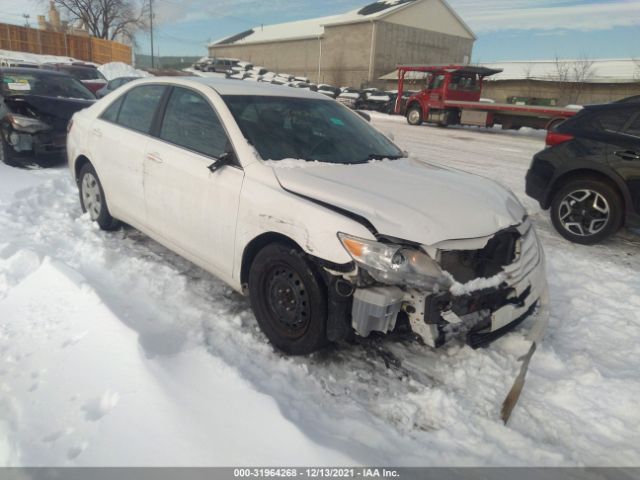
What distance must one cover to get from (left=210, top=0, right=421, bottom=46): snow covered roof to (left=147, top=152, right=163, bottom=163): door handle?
157 ft

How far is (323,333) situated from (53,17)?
6413 cm

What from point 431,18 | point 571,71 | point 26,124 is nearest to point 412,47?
point 431,18

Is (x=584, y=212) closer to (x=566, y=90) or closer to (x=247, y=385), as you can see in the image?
(x=247, y=385)

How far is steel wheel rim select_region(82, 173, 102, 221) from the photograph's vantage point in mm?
4621

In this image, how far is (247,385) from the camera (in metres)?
2.46

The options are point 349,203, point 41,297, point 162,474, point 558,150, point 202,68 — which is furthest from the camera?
point 202,68

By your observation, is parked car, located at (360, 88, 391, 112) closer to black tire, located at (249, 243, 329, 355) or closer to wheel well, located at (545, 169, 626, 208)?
wheel well, located at (545, 169, 626, 208)

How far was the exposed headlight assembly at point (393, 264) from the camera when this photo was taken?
94.2 inches

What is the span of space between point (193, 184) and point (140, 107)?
139 cm

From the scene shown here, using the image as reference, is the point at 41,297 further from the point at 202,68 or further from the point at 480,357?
the point at 202,68

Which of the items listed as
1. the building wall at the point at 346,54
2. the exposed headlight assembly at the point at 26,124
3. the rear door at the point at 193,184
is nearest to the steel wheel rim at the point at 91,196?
the rear door at the point at 193,184

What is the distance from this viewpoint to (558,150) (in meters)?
5.43

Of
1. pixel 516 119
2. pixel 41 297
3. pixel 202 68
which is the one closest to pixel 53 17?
pixel 202 68

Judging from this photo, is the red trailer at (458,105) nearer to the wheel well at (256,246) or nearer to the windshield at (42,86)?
the windshield at (42,86)
